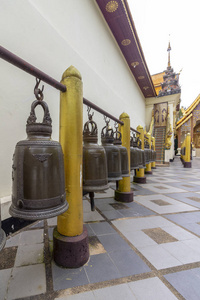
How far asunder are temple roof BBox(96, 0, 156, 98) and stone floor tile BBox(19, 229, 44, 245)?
444 cm

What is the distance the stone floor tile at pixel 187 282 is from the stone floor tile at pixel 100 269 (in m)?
0.34

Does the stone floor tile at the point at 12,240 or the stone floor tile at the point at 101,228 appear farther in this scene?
the stone floor tile at the point at 101,228

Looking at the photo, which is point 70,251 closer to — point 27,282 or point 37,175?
point 27,282

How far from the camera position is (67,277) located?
0.99 m

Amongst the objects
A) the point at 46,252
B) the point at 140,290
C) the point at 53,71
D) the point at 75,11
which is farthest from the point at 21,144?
the point at 75,11

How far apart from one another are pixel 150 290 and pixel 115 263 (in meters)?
0.28

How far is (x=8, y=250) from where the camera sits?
1.26 m

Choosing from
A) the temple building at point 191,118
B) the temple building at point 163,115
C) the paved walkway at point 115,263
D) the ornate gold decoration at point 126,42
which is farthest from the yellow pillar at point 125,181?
the temple building at point 191,118

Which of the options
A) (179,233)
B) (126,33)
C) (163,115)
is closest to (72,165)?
(179,233)

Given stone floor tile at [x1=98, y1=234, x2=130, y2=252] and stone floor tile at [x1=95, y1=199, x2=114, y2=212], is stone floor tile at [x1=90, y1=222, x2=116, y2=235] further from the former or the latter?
stone floor tile at [x1=95, y1=199, x2=114, y2=212]

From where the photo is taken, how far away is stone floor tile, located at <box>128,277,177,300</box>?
852mm

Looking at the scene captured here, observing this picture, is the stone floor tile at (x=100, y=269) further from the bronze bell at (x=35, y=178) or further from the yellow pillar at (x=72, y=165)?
the bronze bell at (x=35, y=178)

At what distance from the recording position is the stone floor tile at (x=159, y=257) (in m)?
1.11

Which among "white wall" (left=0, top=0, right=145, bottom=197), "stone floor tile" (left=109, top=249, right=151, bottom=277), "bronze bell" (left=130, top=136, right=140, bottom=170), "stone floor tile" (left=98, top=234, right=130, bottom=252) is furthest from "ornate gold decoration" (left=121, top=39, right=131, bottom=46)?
"stone floor tile" (left=109, top=249, right=151, bottom=277)
